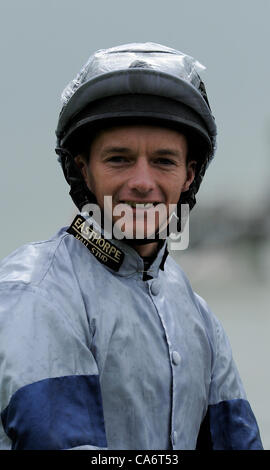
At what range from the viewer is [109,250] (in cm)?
273

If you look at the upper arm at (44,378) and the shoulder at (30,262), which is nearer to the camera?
the upper arm at (44,378)

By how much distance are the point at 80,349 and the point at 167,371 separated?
1.33 feet

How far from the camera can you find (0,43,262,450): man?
7.70ft

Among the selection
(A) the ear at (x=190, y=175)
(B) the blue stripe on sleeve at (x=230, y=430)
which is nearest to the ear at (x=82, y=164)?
(A) the ear at (x=190, y=175)

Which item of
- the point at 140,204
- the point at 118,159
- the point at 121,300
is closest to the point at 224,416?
the point at 121,300

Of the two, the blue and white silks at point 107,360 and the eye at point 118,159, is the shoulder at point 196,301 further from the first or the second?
the eye at point 118,159

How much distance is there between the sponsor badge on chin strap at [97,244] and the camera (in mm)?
2721

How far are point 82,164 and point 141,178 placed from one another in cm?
37

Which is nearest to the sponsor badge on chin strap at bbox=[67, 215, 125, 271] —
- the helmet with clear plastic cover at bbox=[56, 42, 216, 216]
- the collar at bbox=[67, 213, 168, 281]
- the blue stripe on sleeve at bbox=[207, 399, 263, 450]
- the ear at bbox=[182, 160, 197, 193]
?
the collar at bbox=[67, 213, 168, 281]

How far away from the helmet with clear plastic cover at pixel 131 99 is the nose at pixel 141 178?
0.52ft

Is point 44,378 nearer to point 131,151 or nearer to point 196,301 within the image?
point 131,151

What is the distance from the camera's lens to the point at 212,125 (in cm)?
295

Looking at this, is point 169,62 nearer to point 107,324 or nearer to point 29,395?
point 107,324

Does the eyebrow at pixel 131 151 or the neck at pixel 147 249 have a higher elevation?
the eyebrow at pixel 131 151
